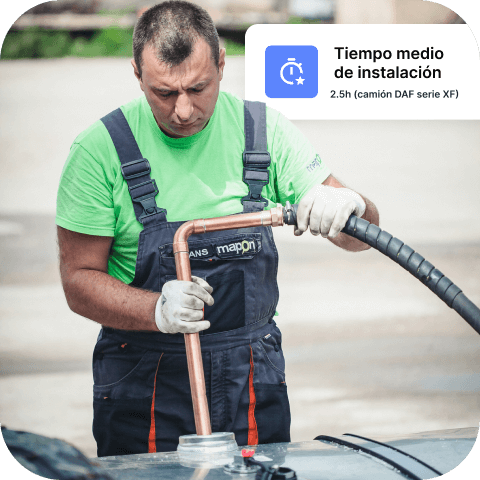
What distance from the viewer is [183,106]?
1.09 meters

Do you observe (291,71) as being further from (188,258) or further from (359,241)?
(188,258)

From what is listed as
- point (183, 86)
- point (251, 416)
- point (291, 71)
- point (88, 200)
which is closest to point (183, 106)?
point (183, 86)

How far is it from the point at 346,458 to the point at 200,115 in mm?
658

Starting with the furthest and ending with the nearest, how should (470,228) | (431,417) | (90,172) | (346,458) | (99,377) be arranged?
1. (431,417)
2. (470,228)
3. (99,377)
4. (90,172)
5. (346,458)

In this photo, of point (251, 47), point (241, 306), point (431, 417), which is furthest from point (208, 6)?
point (431, 417)

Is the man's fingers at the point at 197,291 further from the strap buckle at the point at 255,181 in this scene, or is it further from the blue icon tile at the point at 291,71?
the blue icon tile at the point at 291,71

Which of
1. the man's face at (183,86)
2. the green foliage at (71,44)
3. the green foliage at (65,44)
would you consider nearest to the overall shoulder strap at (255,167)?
the man's face at (183,86)

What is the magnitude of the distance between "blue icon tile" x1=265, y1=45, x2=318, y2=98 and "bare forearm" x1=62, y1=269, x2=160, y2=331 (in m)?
0.54

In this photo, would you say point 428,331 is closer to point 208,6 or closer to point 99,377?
point 99,377

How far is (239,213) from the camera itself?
3.91 ft

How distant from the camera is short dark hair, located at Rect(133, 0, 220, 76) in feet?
3.51

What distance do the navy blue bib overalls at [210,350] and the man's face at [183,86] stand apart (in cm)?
11

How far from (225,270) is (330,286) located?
461mm

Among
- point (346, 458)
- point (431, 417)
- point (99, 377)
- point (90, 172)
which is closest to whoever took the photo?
point (346, 458)
